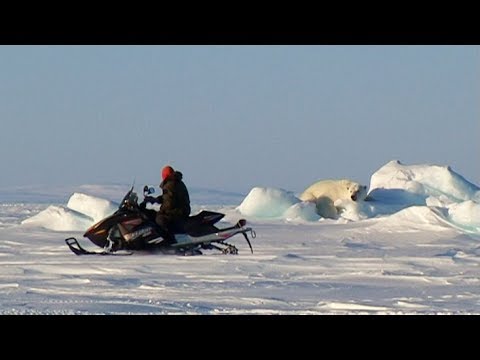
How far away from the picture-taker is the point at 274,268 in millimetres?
8148

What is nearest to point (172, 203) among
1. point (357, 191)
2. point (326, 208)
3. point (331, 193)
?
point (326, 208)

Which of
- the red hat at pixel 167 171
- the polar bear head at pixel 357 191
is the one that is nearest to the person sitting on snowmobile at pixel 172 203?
the red hat at pixel 167 171

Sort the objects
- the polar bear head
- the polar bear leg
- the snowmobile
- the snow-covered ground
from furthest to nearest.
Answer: the polar bear head → the polar bear leg → the snowmobile → the snow-covered ground

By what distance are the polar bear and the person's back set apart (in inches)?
200

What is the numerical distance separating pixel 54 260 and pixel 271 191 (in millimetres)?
5716

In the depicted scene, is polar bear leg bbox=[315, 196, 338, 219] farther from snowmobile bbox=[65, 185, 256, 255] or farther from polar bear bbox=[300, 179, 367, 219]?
snowmobile bbox=[65, 185, 256, 255]

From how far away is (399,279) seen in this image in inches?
299

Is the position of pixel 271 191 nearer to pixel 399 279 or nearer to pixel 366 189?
pixel 366 189

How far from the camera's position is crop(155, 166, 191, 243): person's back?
28.8ft

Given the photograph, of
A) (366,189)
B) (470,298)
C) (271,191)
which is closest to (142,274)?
(470,298)

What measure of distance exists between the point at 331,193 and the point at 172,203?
6297 millimetres

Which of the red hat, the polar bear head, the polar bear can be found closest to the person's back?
the red hat

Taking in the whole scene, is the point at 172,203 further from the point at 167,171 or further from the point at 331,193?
the point at 331,193

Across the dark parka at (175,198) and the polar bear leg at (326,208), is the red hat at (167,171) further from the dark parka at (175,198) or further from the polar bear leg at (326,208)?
the polar bear leg at (326,208)
